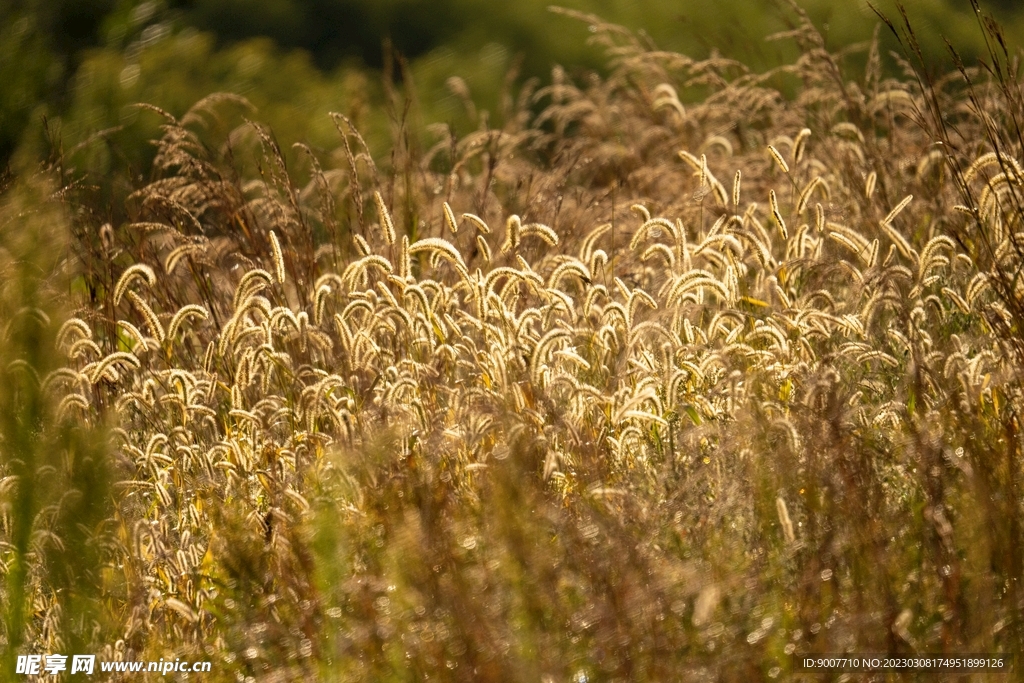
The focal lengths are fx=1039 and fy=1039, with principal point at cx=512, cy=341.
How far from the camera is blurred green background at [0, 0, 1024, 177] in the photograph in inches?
308

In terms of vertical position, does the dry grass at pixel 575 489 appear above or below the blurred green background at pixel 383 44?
above

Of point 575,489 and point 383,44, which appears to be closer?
point 575,489

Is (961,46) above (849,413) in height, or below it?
below

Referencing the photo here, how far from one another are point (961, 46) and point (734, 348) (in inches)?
287

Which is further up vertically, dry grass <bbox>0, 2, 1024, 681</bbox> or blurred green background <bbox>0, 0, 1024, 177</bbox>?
dry grass <bbox>0, 2, 1024, 681</bbox>

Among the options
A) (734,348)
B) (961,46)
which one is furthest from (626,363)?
(961,46)

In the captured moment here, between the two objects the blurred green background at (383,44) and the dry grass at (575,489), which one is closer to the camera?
the dry grass at (575,489)

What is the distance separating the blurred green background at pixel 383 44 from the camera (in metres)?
7.81

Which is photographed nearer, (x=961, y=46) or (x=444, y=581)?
(x=444, y=581)

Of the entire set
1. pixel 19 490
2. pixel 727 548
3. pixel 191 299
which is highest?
pixel 19 490

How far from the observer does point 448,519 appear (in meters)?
2.10

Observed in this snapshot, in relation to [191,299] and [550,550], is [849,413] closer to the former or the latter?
[550,550]

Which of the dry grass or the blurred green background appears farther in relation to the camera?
the blurred green background

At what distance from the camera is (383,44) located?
7203 millimetres
